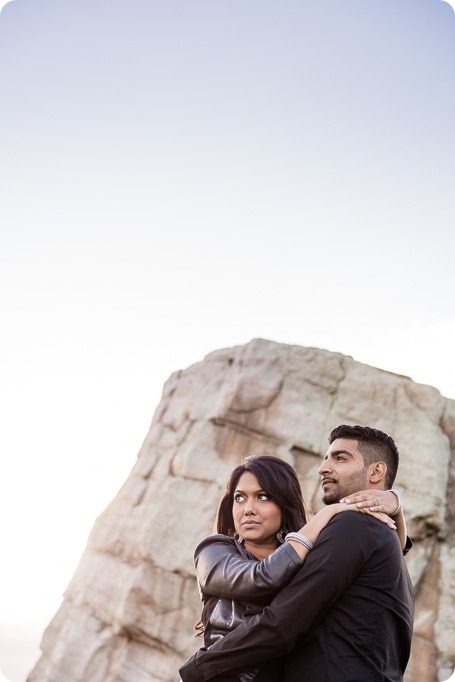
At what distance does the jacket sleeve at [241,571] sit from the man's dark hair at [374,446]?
1.57 ft

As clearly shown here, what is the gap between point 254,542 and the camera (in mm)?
2725

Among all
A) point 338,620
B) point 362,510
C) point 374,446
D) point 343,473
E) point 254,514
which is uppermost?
point 374,446

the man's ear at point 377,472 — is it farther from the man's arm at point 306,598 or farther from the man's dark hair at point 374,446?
the man's arm at point 306,598

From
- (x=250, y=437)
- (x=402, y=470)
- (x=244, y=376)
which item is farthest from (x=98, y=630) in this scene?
(x=402, y=470)

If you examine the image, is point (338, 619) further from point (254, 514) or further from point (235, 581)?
point (254, 514)

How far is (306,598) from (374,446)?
63 cm

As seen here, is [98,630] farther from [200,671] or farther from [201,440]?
[200,671]

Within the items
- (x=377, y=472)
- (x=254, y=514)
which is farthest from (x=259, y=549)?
(x=377, y=472)

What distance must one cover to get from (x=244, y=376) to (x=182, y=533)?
203cm

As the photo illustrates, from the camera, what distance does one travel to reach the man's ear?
8.38 ft

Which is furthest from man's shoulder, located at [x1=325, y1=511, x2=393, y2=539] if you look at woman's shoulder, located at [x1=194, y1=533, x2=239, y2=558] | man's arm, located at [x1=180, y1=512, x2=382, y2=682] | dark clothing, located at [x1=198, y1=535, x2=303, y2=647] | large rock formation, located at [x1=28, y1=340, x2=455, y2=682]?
large rock formation, located at [x1=28, y1=340, x2=455, y2=682]

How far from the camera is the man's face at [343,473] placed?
253 cm

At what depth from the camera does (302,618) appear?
2.15 m

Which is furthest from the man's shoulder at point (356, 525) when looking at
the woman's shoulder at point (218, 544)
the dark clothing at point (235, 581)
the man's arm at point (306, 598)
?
the woman's shoulder at point (218, 544)
